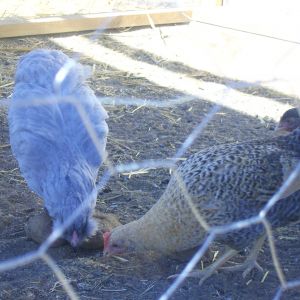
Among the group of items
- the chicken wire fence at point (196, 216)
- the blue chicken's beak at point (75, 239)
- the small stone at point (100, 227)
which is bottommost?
the small stone at point (100, 227)

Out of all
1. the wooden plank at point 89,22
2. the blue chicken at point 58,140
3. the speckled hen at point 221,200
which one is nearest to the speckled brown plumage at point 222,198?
the speckled hen at point 221,200

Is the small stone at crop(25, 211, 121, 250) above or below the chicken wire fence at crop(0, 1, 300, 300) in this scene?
below

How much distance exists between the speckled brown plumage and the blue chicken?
0.80 feet

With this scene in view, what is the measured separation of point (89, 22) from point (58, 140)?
131 inches

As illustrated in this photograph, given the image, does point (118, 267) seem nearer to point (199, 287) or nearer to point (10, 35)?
point (199, 287)

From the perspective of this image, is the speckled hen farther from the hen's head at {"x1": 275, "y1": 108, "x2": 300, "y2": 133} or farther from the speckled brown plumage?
the hen's head at {"x1": 275, "y1": 108, "x2": 300, "y2": 133}

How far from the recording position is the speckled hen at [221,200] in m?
2.50

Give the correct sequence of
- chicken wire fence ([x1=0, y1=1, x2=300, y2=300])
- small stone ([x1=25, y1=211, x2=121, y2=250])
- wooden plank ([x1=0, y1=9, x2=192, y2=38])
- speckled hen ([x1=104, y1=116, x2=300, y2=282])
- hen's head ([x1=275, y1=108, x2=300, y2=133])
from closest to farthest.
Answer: chicken wire fence ([x1=0, y1=1, x2=300, y2=300]), speckled hen ([x1=104, y1=116, x2=300, y2=282]), small stone ([x1=25, y1=211, x2=121, y2=250]), hen's head ([x1=275, y1=108, x2=300, y2=133]), wooden plank ([x1=0, y1=9, x2=192, y2=38])

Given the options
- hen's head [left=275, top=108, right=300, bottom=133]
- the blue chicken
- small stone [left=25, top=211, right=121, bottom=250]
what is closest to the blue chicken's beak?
the blue chicken

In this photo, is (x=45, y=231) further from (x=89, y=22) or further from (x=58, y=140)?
(x=89, y=22)

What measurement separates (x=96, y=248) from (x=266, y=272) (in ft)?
2.41

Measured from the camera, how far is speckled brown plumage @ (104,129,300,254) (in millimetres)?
2502

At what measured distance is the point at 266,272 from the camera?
8.91 ft

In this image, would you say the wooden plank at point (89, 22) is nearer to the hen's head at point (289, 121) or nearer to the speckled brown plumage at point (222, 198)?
the hen's head at point (289, 121)
